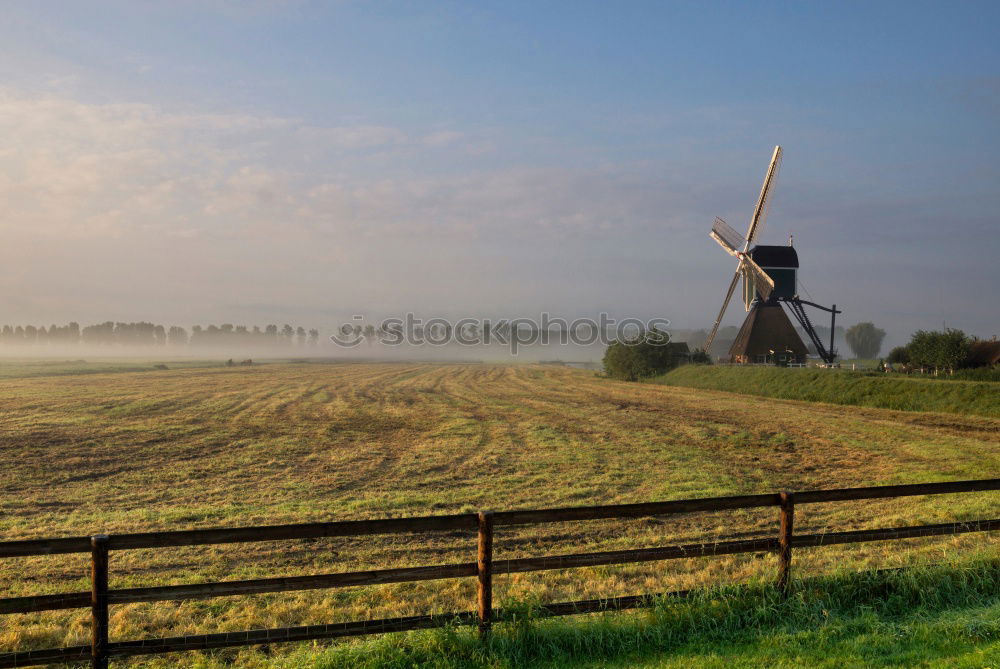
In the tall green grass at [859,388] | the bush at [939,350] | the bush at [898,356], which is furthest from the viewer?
the bush at [898,356]

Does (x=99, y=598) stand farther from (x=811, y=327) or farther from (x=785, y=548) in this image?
(x=811, y=327)

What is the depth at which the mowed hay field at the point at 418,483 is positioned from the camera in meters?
10.3

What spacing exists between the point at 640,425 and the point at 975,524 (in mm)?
25050

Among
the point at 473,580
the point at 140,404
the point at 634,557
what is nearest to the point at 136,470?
the point at 473,580

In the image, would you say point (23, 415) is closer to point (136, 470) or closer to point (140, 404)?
point (140, 404)

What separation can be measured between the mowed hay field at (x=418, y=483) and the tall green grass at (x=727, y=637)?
132cm

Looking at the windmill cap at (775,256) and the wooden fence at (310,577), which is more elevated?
the windmill cap at (775,256)

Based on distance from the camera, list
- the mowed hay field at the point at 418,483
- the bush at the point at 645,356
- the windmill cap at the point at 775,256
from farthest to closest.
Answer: the bush at the point at 645,356 < the windmill cap at the point at 775,256 < the mowed hay field at the point at 418,483

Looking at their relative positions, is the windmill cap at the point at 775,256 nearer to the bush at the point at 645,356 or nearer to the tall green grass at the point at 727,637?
the bush at the point at 645,356

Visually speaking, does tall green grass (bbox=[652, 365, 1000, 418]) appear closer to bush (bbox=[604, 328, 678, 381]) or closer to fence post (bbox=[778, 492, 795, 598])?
bush (bbox=[604, 328, 678, 381])

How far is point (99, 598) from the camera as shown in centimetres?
656

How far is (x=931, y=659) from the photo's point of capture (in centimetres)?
675

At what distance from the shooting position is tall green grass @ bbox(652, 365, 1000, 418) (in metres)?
38.9

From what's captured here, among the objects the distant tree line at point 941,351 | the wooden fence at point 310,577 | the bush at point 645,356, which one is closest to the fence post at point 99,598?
the wooden fence at point 310,577
